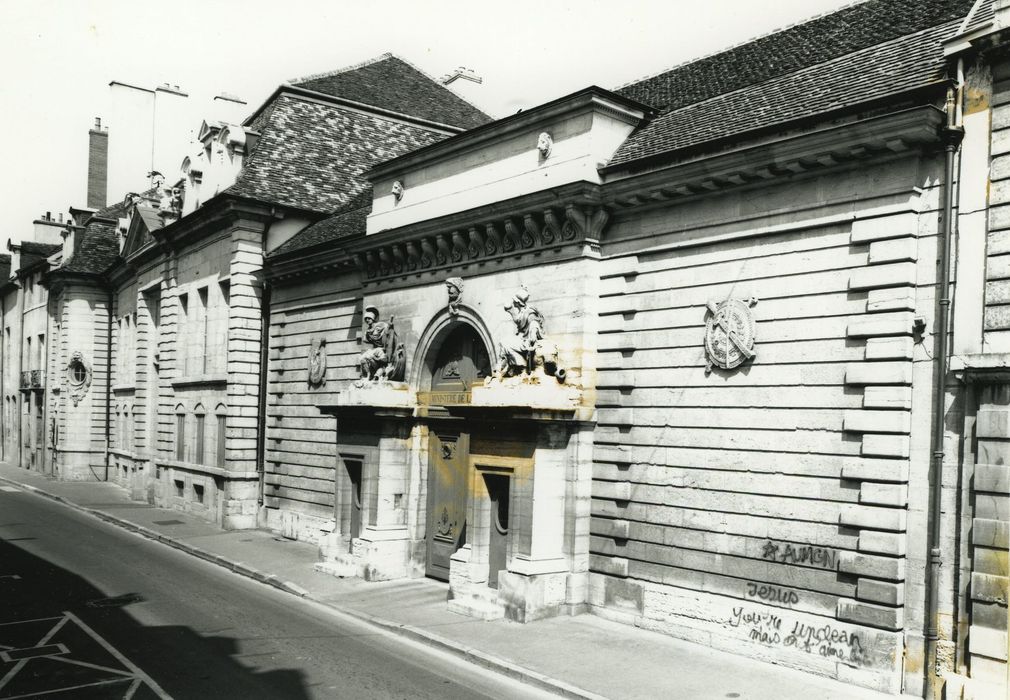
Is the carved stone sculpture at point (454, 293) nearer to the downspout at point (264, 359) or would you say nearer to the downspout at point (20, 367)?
the downspout at point (264, 359)

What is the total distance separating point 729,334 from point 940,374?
9.92ft

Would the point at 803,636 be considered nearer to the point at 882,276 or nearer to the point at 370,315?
the point at 882,276

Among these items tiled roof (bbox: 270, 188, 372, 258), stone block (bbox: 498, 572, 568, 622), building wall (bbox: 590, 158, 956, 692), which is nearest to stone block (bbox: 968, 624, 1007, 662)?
building wall (bbox: 590, 158, 956, 692)

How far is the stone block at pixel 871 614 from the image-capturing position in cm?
1045

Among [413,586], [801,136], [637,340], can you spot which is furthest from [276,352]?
[801,136]

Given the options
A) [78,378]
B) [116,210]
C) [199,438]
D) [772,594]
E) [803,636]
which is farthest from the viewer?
[116,210]

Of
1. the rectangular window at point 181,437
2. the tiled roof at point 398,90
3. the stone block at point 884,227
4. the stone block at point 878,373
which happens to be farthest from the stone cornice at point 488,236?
the rectangular window at point 181,437

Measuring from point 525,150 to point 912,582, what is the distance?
391 inches

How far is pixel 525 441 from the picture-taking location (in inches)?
568

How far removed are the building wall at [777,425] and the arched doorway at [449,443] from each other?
3782mm

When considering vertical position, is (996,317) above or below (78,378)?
above

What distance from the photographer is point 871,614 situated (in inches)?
418

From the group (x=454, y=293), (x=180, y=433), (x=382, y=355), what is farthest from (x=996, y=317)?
(x=180, y=433)

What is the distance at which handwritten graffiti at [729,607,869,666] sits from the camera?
35.3 ft
